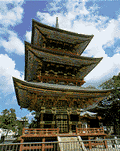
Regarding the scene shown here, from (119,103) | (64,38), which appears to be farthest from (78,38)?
(119,103)

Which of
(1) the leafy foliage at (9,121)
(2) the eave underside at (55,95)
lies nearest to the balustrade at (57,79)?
(2) the eave underside at (55,95)

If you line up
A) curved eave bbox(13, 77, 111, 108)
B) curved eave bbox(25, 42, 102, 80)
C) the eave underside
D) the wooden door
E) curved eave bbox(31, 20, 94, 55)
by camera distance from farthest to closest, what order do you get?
curved eave bbox(31, 20, 94, 55) → curved eave bbox(25, 42, 102, 80) → the wooden door → the eave underside → curved eave bbox(13, 77, 111, 108)

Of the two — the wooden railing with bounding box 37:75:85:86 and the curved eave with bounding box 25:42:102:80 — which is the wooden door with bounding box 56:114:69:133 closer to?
the wooden railing with bounding box 37:75:85:86

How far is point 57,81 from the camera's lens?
48.0 ft

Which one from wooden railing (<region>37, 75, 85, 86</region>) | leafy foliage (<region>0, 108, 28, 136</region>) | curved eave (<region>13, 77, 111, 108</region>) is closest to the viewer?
curved eave (<region>13, 77, 111, 108</region>)

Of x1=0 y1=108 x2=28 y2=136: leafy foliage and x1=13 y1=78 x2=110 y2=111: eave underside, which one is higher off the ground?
x1=13 y1=78 x2=110 y2=111: eave underside

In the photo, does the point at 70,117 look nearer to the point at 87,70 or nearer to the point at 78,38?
the point at 87,70

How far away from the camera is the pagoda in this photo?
1191cm

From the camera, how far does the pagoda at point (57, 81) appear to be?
39.1 ft

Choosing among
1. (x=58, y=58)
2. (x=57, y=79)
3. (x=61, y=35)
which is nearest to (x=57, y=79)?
(x=57, y=79)

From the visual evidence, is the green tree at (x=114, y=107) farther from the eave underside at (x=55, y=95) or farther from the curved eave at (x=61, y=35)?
the eave underside at (x=55, y=95)

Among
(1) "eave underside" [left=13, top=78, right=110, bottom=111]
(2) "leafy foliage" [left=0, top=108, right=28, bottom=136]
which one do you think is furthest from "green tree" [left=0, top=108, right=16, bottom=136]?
(1) "eave underside" [left=13, top=78, right=110, bottom=111]

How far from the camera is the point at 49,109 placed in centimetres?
1264

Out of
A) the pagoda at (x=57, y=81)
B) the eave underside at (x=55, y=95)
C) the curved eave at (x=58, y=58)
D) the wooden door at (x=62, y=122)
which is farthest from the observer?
the curved eave at (x=58, y=58)
